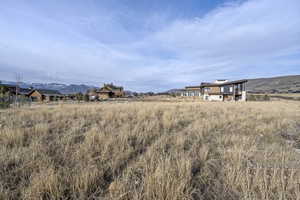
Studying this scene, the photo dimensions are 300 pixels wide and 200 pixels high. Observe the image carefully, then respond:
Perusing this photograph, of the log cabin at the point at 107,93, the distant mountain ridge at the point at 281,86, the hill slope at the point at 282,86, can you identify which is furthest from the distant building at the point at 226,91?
the hill slope at the point at 282,86

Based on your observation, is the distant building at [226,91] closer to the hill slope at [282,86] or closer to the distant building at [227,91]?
the distant building at [227,91]

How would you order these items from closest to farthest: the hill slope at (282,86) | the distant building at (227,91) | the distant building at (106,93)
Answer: the distant building at (227,91), the distant building at (106,93), the hill slope at (282,86)

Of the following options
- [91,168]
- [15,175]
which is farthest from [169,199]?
[15,175]

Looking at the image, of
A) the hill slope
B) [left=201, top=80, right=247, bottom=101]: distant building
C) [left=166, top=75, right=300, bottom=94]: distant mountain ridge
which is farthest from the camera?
the hill slope

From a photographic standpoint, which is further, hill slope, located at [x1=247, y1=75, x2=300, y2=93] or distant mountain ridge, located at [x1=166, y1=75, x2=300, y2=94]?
hill slope, located at [x1=247, y1=75, x2=300, y2=93]

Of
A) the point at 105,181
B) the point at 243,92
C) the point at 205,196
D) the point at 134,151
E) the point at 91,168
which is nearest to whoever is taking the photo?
the point at 205,196

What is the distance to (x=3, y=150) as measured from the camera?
2.46m

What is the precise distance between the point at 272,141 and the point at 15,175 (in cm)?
592

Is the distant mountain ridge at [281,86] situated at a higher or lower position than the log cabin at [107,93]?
higher

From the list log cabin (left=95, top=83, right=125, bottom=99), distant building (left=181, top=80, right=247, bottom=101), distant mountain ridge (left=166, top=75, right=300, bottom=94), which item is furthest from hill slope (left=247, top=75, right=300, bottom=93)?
log cabin (left=95, top=83, right=125, bottom=99)

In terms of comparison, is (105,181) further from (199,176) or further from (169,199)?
Answer: (199,176)

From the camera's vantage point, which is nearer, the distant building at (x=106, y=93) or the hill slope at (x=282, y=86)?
the distant building at (x=106, y=93)

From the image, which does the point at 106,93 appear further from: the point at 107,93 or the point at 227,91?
the point at 227,91

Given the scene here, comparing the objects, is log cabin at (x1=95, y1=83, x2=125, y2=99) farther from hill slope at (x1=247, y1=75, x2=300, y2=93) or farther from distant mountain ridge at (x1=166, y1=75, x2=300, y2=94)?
hill slope at (x1=247, y1=75, x2=300, y2=93)
